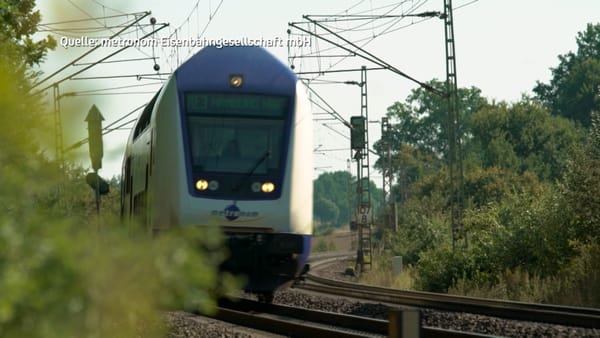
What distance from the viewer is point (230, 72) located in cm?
1667

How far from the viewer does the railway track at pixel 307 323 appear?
13258 mm

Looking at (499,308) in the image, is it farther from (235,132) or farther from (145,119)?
(145,119)

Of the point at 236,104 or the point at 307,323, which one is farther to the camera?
the point at 307,323

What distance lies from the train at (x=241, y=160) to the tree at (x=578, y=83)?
95408 millimetres

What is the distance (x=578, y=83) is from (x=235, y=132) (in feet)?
341

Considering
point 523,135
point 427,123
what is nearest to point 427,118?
point 427,123

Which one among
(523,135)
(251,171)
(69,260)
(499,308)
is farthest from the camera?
(523,135)

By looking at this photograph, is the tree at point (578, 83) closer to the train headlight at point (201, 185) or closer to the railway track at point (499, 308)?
the railway track at point (499, 308)

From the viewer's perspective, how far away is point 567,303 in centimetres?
2203

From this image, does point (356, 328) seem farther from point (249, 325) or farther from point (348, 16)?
point (348, 16)

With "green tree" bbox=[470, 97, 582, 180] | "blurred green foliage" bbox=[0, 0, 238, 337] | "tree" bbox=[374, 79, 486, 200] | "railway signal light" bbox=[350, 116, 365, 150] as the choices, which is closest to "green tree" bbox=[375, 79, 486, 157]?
"tree" bbox=[374, 79, 486, 200]

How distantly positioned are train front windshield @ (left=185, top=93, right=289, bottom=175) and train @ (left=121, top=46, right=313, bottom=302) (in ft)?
0.05

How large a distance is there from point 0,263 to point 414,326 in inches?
109

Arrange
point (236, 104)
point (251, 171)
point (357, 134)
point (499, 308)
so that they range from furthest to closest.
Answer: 1. point (357, 134)
2. point (499, 308)
3. point (236, 104)
4. point (251, 171)
